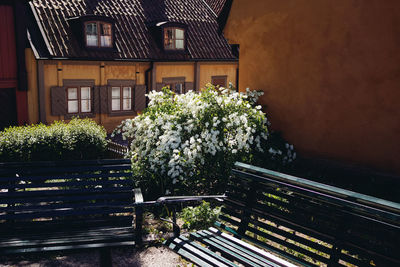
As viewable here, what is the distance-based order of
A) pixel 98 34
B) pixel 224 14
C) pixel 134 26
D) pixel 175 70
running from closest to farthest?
pixel 224 14
pixel 98 34
pixel 134 26
pixel 175 70

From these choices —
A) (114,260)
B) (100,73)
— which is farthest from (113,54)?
(114,260)

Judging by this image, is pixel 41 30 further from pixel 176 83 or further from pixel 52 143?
pixel 52 143

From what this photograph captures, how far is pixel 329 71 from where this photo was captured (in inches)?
278

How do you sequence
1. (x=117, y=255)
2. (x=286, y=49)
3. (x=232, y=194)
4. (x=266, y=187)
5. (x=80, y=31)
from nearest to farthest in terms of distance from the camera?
(x=266, y=187)
(x=232, y=194)
(x=117, y=255)
(x=286, y=49)
(x=80, y=31)

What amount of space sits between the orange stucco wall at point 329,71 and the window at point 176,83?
1017cm

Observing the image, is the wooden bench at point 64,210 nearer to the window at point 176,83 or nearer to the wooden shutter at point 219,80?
the window at point 176,83

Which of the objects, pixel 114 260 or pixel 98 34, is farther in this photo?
pixel 98 34

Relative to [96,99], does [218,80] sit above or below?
above

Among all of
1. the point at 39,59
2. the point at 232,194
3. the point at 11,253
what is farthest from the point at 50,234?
the point at 39,59

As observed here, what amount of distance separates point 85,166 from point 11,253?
124cm

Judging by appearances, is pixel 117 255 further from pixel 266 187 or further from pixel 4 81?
pixel 4 81

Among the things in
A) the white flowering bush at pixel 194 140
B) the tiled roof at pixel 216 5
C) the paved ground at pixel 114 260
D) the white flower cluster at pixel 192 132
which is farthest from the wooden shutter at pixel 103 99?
the paved ground at pixel 114 260

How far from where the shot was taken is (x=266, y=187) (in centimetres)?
413

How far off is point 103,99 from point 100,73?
109 cm
